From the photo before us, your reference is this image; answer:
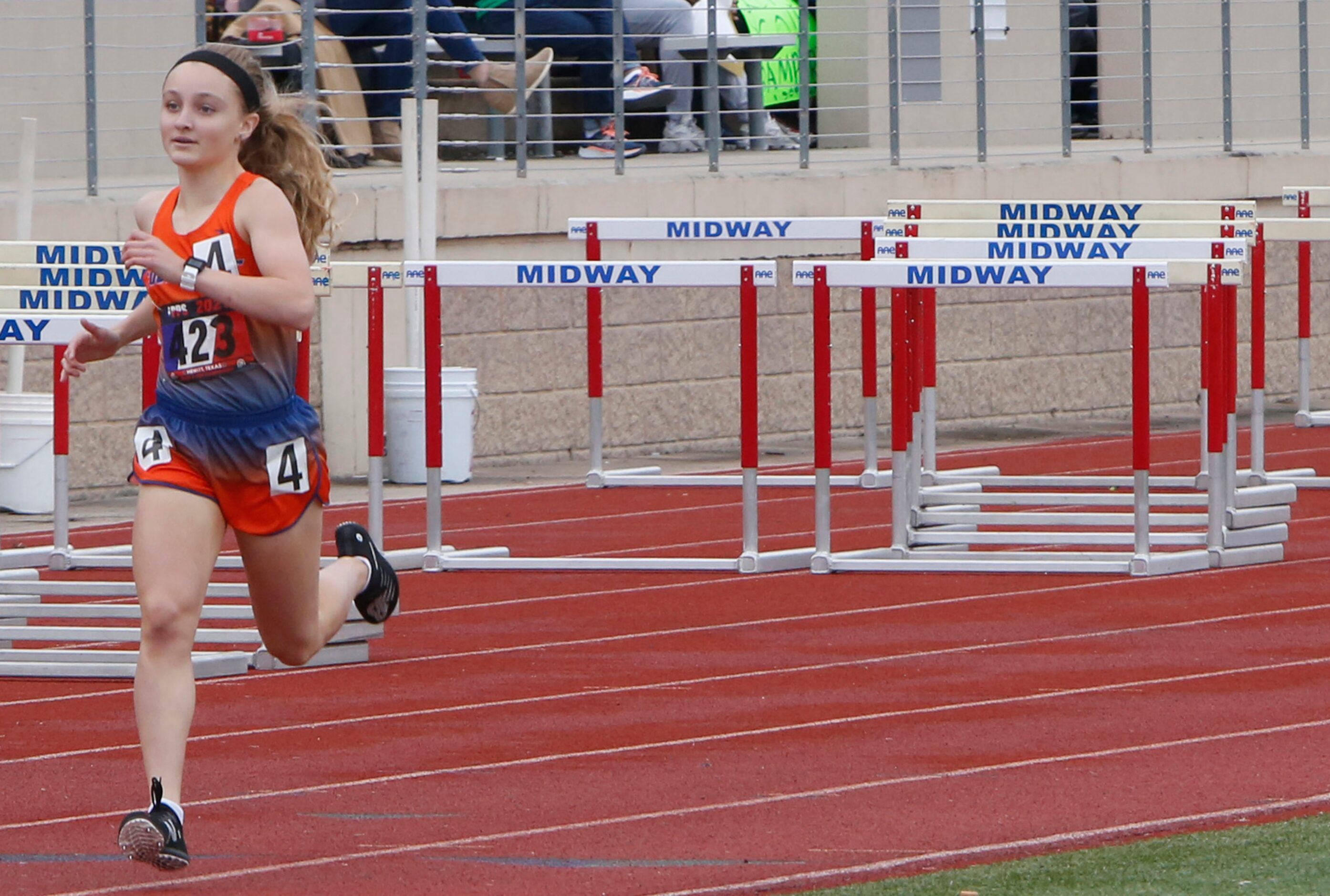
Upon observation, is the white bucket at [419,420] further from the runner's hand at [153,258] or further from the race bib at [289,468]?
the runner's hand at [153,258]

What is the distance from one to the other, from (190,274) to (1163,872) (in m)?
2.33

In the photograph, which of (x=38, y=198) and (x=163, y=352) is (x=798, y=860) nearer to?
(x=163, y=352)

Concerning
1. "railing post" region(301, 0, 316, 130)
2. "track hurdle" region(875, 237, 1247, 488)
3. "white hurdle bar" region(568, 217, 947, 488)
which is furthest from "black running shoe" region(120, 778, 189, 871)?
"railing post" region(301, 0, 316, 130)

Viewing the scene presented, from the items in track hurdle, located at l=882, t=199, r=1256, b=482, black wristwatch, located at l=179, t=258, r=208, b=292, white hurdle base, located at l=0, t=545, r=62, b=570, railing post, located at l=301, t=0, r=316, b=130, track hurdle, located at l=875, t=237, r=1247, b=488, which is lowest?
white hurdle base, located at l=0, t=545, r=62, b=570

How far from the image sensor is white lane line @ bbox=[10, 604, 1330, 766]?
6930mm

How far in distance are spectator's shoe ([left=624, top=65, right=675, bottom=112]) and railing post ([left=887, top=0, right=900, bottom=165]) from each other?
132 cm

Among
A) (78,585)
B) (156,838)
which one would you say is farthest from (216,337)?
(78,585)

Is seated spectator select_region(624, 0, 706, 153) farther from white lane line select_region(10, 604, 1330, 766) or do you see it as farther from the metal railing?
white lane line select_region(10, 604, 1330, 766)

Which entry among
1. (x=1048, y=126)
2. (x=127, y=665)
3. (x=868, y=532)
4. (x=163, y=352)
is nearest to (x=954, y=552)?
(x=868, y=532)

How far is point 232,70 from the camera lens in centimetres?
548

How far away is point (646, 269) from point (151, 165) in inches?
192

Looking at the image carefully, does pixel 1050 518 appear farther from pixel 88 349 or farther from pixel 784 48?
pixel 784 48

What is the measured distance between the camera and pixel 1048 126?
16531 mm

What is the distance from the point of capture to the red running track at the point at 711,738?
5.59 meters
